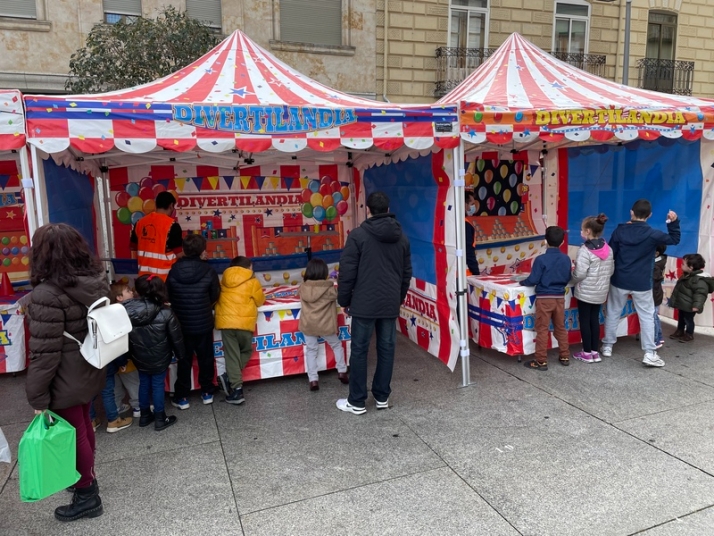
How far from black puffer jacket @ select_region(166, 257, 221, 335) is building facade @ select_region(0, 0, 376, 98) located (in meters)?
8.65

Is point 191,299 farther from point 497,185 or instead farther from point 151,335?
point 497,185

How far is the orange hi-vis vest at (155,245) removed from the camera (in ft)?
16.4

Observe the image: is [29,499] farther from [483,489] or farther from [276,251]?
[276,251]

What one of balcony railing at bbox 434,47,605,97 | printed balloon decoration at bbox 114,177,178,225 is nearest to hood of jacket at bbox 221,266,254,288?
printed balloon decoration at bbox 114,177,178,225

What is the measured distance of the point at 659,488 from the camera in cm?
317

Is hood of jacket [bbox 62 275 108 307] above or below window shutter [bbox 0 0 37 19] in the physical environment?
below

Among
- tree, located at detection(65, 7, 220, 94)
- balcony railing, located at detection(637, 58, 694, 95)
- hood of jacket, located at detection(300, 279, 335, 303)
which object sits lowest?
hood of jacket, located at detection(300, 279, 335, 303)

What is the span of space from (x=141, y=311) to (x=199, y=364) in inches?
31.6

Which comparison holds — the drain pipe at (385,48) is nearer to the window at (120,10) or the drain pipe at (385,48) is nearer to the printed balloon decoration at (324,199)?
the window at (120,10)

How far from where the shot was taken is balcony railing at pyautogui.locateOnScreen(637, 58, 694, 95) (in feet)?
49.1

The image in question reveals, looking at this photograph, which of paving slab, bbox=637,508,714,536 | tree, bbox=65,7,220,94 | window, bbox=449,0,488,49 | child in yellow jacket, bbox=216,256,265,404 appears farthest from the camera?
window, bbox=449,0,488,49

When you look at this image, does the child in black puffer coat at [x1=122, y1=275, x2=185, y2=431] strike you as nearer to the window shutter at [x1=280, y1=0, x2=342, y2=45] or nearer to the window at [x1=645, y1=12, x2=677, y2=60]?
the window shutter at [x1=280, y1=0, x2=342, y2=45]

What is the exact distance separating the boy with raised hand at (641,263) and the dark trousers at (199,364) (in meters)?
3.97

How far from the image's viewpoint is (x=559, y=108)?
15.8 ft
